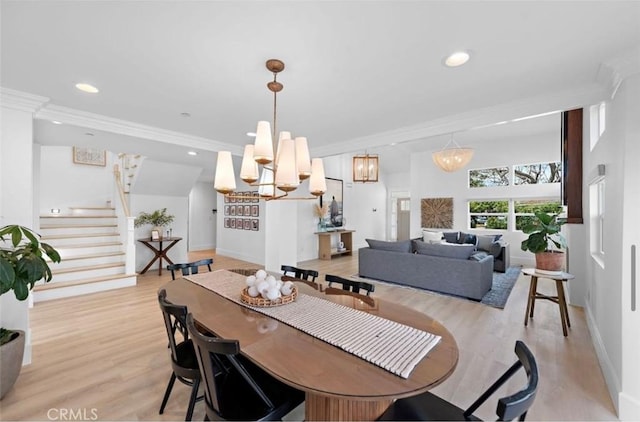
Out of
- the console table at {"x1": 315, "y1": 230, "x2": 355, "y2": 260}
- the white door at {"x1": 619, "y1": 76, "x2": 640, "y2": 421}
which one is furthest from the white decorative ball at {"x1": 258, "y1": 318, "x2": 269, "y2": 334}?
the console table at {"x1": 315, "y1": 230, "x2": 355, "y2": 260}

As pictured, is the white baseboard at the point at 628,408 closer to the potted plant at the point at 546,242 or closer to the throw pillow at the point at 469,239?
the potted plant at the point at 546,242

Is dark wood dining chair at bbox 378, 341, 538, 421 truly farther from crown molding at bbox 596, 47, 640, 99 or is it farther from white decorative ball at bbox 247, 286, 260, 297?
crown molding at bbox 596, 47, 640, 99

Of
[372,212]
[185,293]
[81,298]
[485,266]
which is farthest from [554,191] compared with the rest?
[81,298]

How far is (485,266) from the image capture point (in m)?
4.11

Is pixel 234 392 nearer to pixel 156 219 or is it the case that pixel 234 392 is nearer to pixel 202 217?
pixel 156 219

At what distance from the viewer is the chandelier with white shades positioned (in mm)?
2008

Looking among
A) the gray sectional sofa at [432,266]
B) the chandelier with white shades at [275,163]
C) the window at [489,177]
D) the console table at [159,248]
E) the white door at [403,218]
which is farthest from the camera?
the white door at [403,218]

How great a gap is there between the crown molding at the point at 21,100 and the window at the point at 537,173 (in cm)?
862

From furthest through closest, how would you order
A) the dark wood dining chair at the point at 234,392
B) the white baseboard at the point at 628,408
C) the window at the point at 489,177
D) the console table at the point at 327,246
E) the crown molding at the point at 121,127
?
the console table at the point at 327,246 → the window at the point at 489,177 → the crown molding at the point at 121,127 → the white baseboard at the point at 628,408 → the dark wood dining chair at the point at 234,392

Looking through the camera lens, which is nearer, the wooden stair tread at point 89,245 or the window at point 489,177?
the wooden stair tread at point 89,245

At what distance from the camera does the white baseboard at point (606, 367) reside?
186cm

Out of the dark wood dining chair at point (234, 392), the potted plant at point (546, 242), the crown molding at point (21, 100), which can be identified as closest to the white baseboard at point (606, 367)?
the potted plant at point (546, 242)

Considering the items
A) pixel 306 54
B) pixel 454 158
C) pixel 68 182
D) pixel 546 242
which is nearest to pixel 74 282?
pixel 68 182

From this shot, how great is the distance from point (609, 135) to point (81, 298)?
21.2 feet
